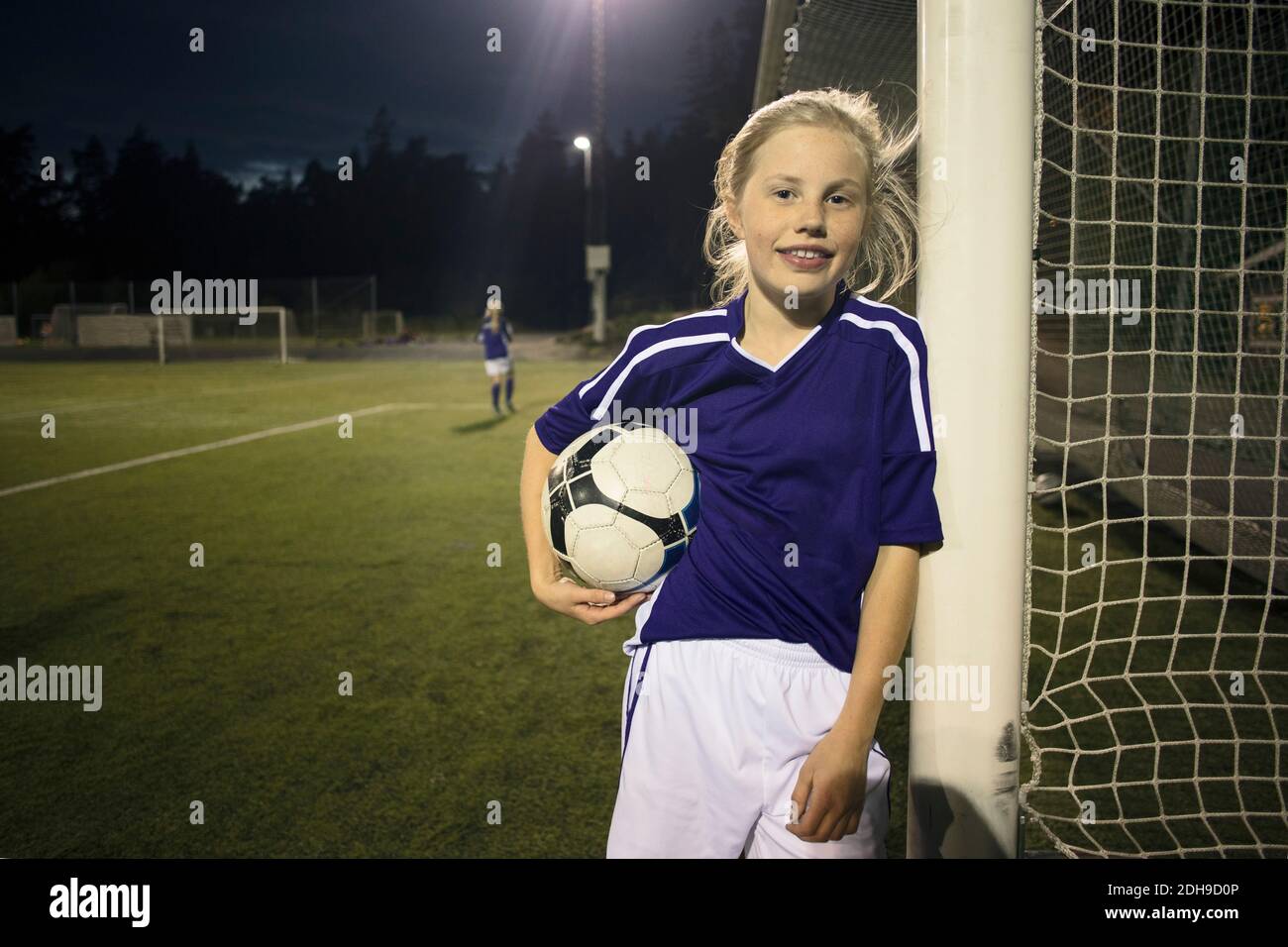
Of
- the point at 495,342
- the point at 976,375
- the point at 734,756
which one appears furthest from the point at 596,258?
the point at 734,756

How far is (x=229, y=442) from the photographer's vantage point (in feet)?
31.1

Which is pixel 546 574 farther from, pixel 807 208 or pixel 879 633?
pixel 807 208

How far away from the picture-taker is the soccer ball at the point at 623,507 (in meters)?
1.51

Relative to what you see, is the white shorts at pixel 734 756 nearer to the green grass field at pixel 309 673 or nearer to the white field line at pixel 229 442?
the green grass field at pixel 309 673

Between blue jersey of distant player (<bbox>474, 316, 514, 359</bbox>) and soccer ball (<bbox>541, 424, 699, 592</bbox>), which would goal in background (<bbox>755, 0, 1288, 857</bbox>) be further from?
blue jersey of distant player (<bbox>474, 316, 514, 359</bbox>)

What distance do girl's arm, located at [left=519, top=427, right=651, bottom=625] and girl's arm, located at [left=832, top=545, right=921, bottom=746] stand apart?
0.40m

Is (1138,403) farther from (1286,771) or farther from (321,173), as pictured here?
(321,173)

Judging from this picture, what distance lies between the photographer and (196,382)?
1700cm

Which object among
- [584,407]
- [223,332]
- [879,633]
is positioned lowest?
[879,633]

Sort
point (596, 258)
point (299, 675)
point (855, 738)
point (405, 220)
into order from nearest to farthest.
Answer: point (855, 738) < point (299, 675) < point (596, 258) < point (405, 220)

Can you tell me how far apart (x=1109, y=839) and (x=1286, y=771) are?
804mm

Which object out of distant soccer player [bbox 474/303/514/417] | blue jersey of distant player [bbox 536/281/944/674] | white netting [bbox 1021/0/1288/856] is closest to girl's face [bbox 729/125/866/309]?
blue jersey of distant player [bbox 536/281/944/674]

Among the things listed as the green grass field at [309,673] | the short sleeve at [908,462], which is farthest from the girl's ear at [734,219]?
the green grass field at [309,673]

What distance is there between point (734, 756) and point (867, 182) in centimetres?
97
